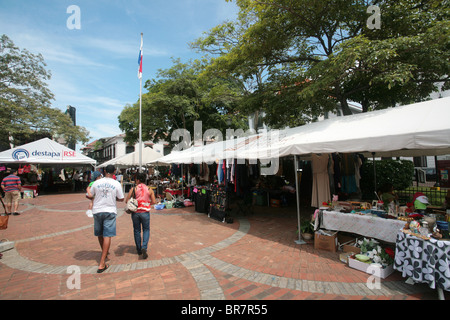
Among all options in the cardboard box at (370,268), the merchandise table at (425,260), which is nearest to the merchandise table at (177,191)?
the cardboard box at (370,268)

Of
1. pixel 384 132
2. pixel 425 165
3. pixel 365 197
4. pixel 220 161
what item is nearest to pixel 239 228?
pixel 220 161

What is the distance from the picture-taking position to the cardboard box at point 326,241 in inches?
175

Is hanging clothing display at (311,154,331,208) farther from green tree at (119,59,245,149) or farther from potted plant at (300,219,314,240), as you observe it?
green tree at (119,59,245,149)

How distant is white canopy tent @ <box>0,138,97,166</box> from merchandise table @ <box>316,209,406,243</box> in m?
16.4

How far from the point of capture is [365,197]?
34.6 feet

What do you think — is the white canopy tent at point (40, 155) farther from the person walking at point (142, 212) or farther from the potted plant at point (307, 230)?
the potted plant at point (307, 230)

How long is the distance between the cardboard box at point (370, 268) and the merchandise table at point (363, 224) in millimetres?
531

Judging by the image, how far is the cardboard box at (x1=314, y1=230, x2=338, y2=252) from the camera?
14.6 ft

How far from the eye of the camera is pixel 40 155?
1382 centimetres

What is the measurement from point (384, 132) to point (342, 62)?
2.94 m

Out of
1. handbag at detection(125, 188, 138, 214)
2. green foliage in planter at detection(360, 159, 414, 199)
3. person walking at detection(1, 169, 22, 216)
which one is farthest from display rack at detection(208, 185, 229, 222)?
green foliage in planter at detection(360, 159, 414, 199)

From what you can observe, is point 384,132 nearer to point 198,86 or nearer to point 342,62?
point 342,62

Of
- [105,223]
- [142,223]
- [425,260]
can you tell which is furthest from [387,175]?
[105,223]

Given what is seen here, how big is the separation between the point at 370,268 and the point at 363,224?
92 centimetres
